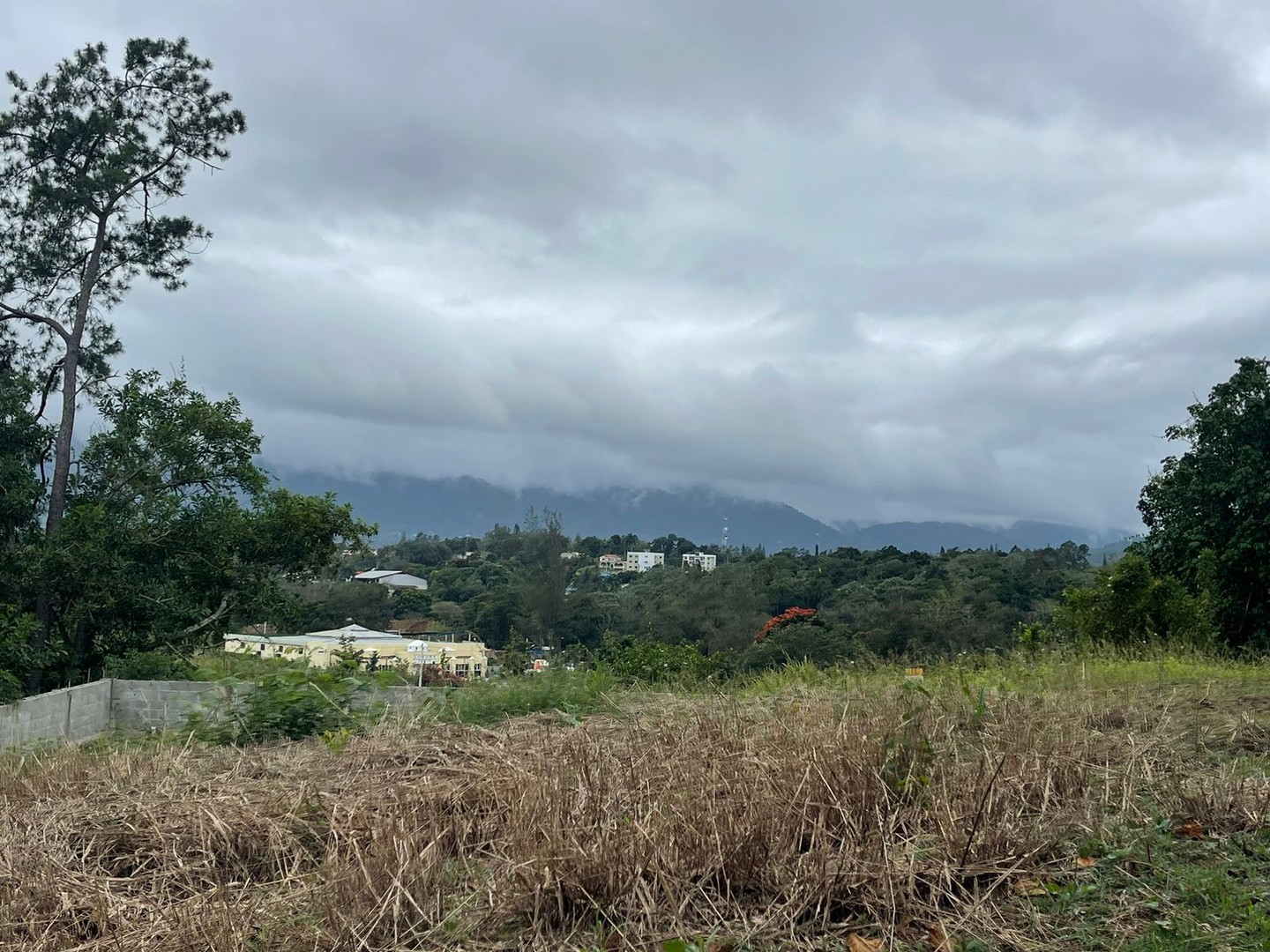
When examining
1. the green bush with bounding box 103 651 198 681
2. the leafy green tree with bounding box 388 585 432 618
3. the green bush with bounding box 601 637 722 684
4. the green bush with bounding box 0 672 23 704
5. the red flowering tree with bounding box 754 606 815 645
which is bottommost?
the leafy green tree with bounding box 388 585 432 618

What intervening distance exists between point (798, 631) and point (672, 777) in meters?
25.1

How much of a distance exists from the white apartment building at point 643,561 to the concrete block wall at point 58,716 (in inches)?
3099

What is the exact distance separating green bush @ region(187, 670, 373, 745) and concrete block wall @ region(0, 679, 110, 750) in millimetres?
3537

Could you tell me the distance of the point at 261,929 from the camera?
3635 millimetres

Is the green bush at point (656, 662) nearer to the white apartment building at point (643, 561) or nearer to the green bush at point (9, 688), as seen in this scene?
the green bush at point (9, 688)

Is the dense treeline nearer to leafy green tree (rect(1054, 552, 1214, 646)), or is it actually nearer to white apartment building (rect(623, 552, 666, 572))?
leafy green tree (rect(1054, 552, 1214, 646))

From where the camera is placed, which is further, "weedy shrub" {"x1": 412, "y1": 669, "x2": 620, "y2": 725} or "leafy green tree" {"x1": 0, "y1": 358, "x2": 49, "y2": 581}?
"leafy green tree" {"x1": 0, "y1": 358, "x2": 49, "y2": 581}

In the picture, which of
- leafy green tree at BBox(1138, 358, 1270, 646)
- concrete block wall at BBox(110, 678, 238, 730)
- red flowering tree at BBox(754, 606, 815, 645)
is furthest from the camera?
red flowering tree at BBox(754, 606, 815, 645)

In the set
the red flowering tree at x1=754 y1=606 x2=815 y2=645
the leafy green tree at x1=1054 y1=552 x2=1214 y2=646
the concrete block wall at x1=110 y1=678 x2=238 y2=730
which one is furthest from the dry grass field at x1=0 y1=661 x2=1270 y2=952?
the red flowering tree at x1=754 y1=606 x2=815 y2=645

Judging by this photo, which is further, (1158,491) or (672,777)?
(1158,491)

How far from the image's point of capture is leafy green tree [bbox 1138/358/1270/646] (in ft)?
70.7

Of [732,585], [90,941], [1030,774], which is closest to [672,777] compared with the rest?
[1030,774]

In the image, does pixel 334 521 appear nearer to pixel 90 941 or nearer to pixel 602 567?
pixel 90 941

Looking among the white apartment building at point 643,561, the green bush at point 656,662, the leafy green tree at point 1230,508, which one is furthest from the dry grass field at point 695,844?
the white apartment building at point 643,561
